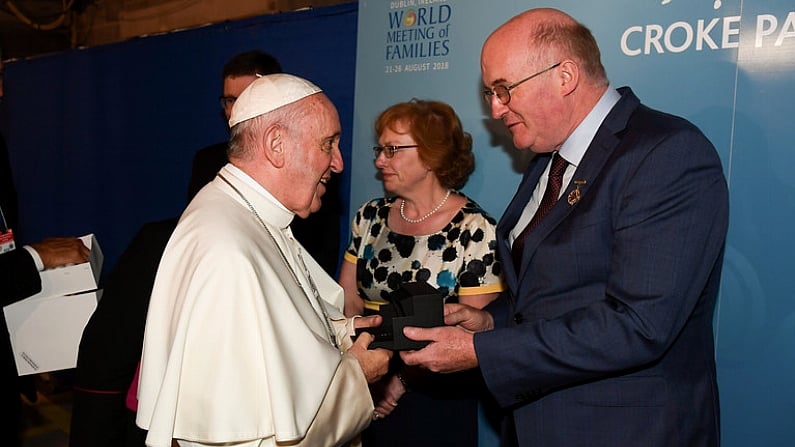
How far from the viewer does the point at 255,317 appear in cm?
173

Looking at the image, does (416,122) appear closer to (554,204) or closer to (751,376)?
(554,204)

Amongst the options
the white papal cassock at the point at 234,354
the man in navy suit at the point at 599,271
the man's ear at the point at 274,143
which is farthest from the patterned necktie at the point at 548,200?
the man's ear at the point at 274,143

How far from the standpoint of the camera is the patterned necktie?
7.03 ft

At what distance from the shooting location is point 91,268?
281cm

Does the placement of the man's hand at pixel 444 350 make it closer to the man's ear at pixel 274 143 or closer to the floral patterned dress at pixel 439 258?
the man's ear at pixel 274 143

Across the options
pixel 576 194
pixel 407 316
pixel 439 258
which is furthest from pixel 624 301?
pixel 439 258

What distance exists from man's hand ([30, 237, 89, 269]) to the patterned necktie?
1788 millimetres

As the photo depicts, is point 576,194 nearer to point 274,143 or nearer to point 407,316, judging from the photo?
point 407,316

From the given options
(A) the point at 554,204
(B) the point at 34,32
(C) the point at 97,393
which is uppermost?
(B) the point at 34,32

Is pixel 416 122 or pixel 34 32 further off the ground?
pixel 34 32

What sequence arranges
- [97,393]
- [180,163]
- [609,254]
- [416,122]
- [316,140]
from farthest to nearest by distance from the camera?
[180,163], [416,122], [97,393], [316,140], [609,254]

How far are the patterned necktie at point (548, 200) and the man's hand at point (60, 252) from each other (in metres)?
1.79

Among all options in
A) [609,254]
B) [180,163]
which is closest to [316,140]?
[609,254]

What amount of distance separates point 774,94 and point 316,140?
172 cm
